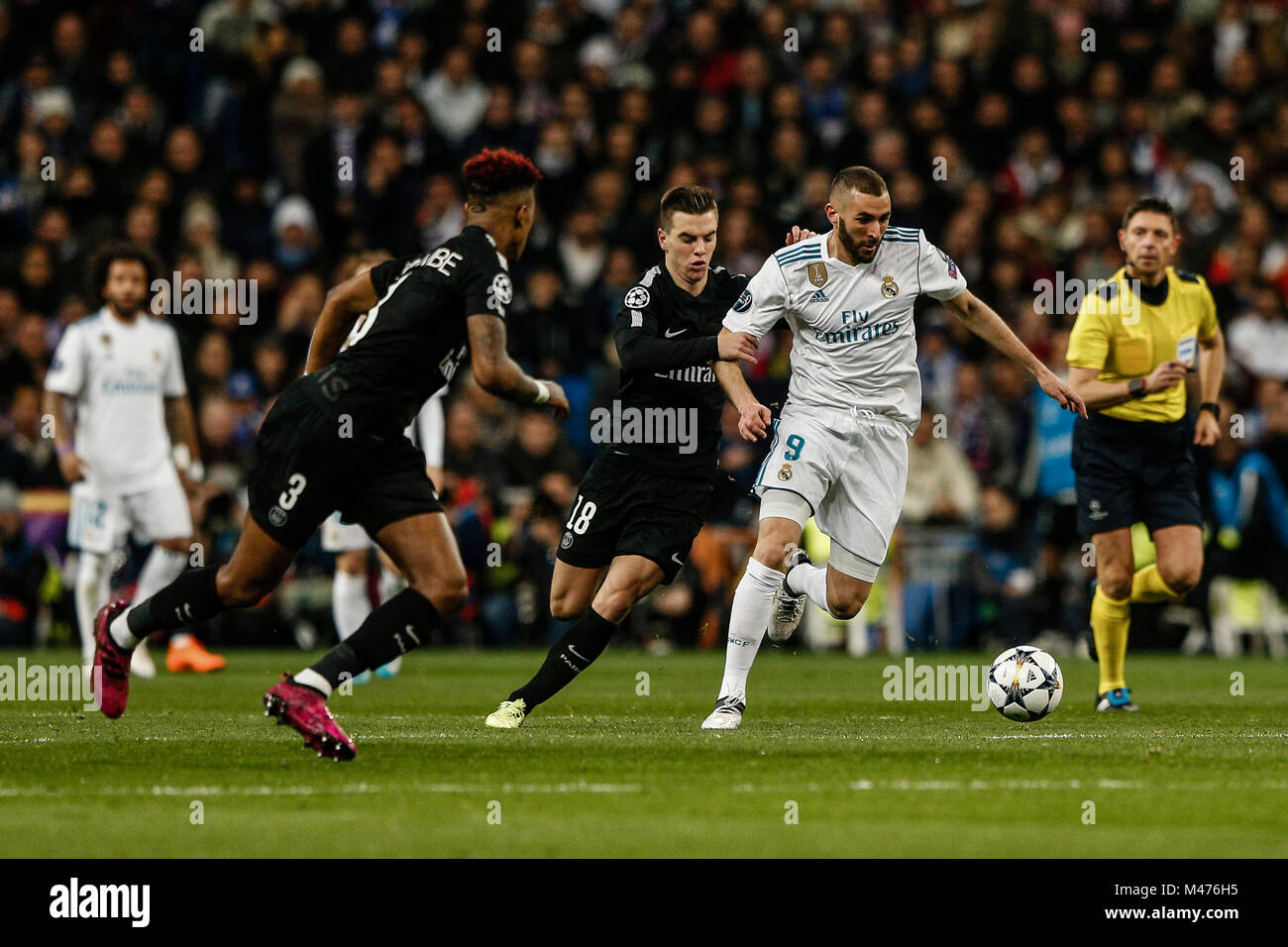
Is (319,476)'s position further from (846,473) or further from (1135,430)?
(1135,430)

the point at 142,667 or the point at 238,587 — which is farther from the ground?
the point at 238,587

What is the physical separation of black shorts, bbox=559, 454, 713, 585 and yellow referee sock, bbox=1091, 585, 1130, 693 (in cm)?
250

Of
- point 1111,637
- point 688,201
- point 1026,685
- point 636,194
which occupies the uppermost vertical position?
point 636,194

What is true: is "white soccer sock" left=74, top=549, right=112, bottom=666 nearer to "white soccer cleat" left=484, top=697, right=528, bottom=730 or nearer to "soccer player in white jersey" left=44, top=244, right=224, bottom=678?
"soccer player in white jersey" left=44, top=244, right=224, bottom=678

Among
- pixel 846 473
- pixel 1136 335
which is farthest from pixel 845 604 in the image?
pixel 1136 335

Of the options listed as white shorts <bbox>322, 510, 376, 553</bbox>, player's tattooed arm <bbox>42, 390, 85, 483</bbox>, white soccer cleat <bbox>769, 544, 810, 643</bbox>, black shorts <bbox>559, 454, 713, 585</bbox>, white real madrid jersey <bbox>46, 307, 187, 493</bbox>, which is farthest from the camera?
white real madrid jersey <bbox>46, 307, 187, 493</bbox>

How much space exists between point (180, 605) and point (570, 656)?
6.25ft

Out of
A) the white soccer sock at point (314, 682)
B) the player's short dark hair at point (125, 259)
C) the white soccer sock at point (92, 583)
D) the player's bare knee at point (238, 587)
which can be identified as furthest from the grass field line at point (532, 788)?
the player's short dark hair at point (125, 259)

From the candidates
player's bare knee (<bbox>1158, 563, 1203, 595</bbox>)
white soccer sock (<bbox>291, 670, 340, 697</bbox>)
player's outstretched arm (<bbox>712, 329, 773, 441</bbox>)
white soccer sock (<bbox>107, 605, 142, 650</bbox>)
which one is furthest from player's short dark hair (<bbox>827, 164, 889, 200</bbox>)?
white soccer sock (<bbox>107, 605, 142, 650</bbox>)

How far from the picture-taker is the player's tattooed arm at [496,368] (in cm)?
759

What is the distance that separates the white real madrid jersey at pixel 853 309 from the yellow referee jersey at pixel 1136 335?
1426 millimetres

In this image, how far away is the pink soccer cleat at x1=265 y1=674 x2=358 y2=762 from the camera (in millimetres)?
7480

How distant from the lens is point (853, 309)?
9391 millimetres

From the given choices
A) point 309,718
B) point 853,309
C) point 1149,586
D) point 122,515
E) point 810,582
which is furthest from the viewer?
point 122,515
